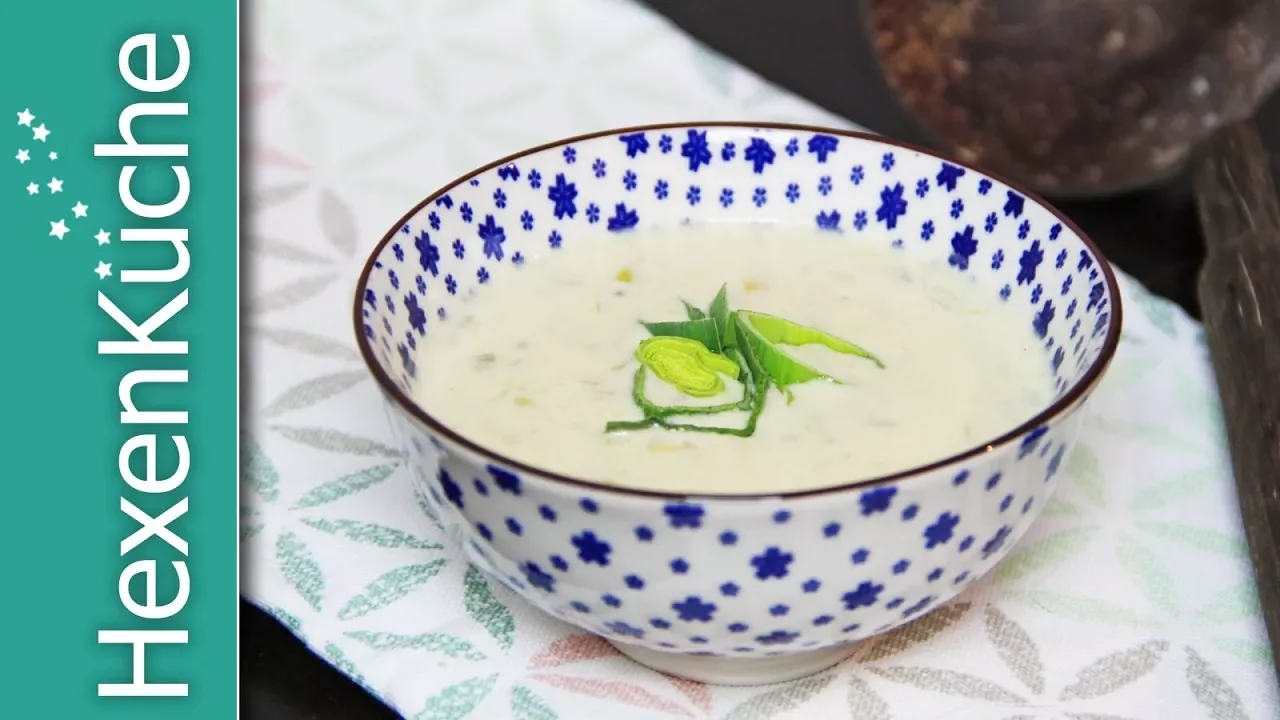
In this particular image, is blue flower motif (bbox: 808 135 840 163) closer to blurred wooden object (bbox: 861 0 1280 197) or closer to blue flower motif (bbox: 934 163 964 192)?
blue flower motif (bbox: 934 163 964 192)

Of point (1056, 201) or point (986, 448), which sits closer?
point (986, 448)

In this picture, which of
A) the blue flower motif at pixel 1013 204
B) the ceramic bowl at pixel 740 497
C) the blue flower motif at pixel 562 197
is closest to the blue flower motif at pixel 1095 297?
the ceramic bowl at pixel 740 497

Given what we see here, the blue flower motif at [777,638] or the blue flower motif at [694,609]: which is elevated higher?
the blue flower motif at [694,609]

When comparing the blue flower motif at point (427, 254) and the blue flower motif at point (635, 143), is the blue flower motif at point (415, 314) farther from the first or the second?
the blue flower motif at point (635, 143)

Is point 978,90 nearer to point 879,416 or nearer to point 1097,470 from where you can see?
point 1097,470

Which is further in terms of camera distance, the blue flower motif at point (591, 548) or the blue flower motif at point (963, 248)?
the blue flower motif at point (963, 248)

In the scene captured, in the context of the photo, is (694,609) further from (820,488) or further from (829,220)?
(829,220)

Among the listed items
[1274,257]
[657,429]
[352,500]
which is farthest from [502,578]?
[1274,257]
